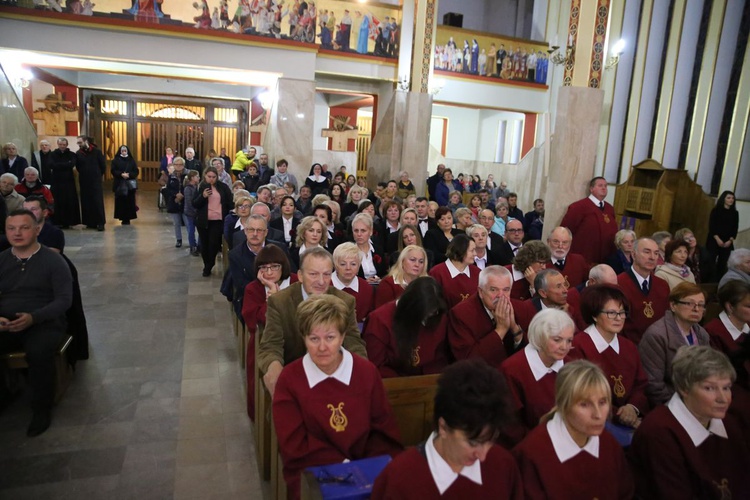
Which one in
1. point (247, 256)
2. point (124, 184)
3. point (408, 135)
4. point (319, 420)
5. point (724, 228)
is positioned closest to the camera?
point (319, 420)

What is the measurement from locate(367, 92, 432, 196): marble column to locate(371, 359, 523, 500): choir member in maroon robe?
12.6 m

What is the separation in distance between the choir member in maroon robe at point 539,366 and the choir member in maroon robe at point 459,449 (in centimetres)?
99

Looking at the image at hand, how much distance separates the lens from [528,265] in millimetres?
4629

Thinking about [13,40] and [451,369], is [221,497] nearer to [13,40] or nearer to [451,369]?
[451,369]

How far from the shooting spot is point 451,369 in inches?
77.7

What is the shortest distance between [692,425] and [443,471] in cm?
139

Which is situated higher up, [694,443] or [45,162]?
[45,162]

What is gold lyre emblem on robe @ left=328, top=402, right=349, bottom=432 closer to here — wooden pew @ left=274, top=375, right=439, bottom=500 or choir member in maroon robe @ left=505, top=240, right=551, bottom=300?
wooden pew @ left=274, top=375, right=439, bottom=500

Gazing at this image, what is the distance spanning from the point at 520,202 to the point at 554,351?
16494 mm

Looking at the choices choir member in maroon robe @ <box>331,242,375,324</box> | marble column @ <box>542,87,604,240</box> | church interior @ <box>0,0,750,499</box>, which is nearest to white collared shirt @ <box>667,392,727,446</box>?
church interior @ <box>0,0,750,499</box>

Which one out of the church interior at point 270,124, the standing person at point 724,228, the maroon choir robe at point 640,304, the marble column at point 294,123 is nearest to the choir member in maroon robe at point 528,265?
the maroon choir robe at point 640,304

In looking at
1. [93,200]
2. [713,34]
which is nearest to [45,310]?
[93,200]

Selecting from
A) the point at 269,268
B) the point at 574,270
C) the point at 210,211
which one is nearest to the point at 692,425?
the point at 269,268

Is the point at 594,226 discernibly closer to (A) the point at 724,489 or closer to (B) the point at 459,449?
(A) the point at 724,489
